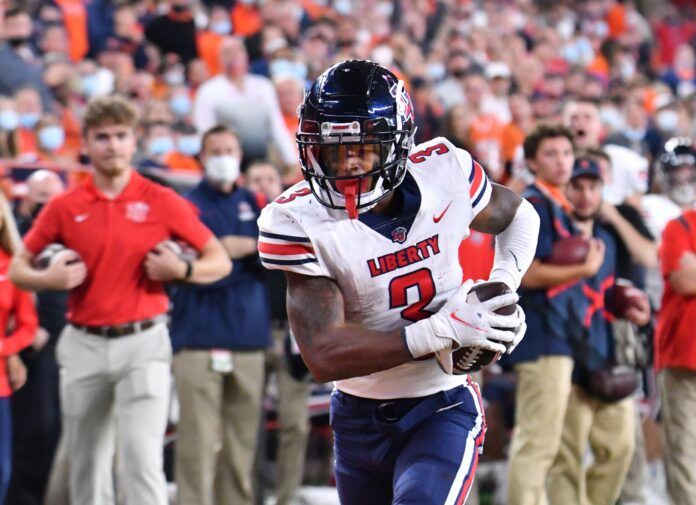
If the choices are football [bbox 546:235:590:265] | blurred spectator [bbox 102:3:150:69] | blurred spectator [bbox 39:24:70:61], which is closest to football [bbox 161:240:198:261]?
football [bbox 546:235:590:265]

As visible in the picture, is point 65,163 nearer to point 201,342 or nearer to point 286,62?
point 201,342

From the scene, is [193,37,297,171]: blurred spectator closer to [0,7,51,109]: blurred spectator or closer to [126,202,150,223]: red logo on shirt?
[0,7,51,109]: blurred spectator

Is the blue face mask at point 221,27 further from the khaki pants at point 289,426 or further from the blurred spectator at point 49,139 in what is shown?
the khaki pants at point 289,426

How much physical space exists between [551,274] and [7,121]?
3794mm

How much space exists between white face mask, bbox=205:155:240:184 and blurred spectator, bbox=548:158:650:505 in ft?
5.49

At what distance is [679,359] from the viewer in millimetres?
5656

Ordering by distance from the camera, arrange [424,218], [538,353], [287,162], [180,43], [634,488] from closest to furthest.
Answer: [424,218] < [538,353] < [634,488] < [287,162] < [180,43]

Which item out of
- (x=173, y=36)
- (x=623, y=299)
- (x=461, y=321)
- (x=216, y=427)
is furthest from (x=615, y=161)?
(x=461, y=321)

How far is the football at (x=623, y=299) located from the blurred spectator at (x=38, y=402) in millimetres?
2782

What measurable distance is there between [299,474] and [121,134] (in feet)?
6.92

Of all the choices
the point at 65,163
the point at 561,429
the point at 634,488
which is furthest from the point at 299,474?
the point at 65,163

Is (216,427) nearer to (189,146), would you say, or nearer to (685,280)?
(685,280)

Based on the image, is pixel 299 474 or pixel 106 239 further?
pixel 299 474

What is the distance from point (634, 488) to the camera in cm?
713
